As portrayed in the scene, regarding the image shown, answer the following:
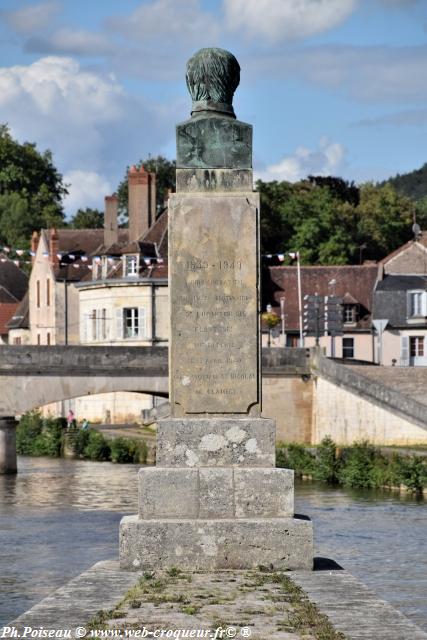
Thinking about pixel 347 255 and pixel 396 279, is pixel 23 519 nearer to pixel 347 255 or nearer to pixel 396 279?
pixel 396 279

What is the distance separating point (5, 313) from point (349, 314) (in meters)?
27.0

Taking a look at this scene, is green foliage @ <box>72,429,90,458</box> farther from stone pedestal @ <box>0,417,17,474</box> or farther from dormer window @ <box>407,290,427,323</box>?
dormer window @ <box>407,290,427,323</box>

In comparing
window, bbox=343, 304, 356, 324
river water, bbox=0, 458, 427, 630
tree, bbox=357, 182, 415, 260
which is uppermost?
tree, bbox=357, 182, 415, 260

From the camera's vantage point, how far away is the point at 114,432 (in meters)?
60.5

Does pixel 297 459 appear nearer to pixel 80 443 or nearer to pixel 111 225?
pixel 80 443

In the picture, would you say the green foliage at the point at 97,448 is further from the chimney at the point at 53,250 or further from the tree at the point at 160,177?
the tree at the point at 160,177

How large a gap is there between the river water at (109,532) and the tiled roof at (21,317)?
3419 centimetres

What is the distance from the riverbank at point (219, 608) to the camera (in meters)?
10.7

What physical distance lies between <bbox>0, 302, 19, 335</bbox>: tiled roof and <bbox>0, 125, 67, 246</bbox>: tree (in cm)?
1421

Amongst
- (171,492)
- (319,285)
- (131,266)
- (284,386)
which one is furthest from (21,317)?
(171,492)

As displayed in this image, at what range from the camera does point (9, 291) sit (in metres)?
90.6

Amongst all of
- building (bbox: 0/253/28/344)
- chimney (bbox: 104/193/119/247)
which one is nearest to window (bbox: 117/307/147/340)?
chimney (bbox: 104/193/119/247)

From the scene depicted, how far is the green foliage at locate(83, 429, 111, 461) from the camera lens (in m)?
55.3

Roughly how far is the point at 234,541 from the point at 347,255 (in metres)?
67.0
